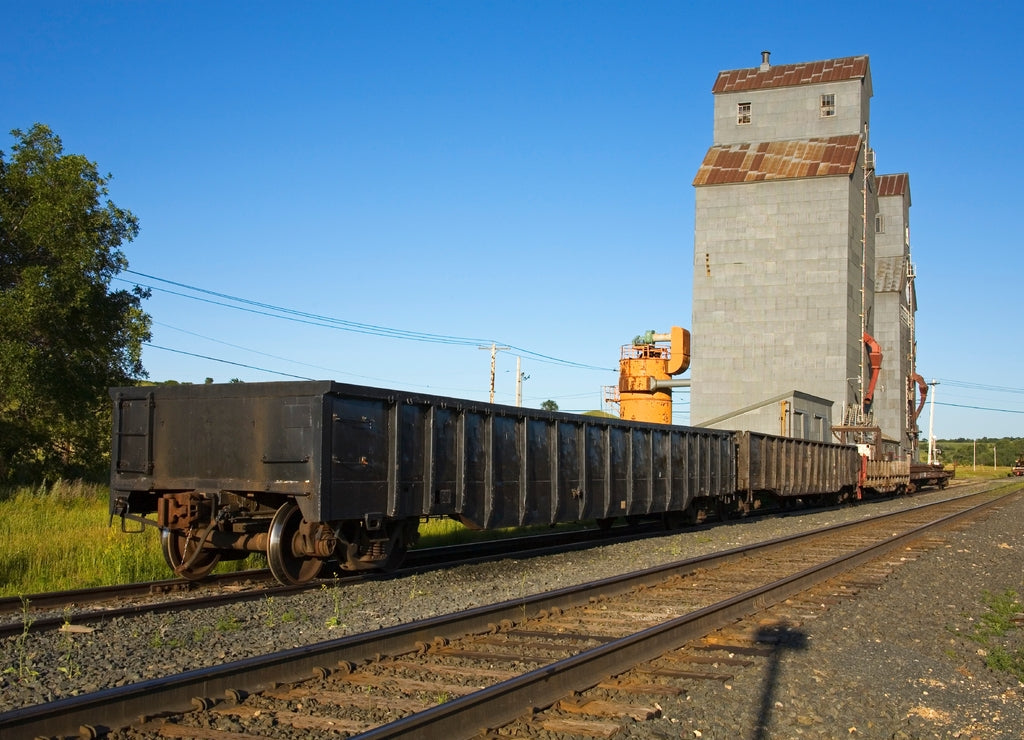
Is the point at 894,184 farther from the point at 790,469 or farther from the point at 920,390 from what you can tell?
the point at 790,469

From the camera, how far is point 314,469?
10.2 metres

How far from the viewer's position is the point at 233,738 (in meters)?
5.20

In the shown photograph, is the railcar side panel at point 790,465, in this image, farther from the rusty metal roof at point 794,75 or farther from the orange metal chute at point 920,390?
the orange metal chute at point 920,390

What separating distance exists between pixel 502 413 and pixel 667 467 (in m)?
6.52

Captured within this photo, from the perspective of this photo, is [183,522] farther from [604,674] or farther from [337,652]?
[604,674]

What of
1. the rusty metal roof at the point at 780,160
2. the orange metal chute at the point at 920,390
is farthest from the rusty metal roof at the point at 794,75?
the orange metal chute at the point at 920,390

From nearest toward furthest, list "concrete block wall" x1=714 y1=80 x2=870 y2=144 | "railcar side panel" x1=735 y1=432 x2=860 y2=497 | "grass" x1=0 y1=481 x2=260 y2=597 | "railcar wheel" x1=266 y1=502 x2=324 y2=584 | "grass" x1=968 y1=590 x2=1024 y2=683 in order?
"grass" x1=968 y1=590 x2=1024 y2=683 → "railcar wheel" x1=266 y1=502 x2=324 y2=584 → "grass" x1=0 y1=481 x2=260 y2=597 → "railcar side panel" x1=735 y1=432 x2=860 y2=497 → "concrete block wall" x1=714 y1=80 x2=870 y2=144

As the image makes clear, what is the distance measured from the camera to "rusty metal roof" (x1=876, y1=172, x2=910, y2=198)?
77.2 meters

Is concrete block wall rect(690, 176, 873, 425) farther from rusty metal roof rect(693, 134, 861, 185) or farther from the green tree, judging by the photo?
the green tree

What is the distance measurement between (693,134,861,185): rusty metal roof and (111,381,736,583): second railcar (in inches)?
1647

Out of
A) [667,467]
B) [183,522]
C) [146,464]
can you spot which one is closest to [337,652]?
[183,522]

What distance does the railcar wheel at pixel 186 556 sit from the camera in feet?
37.1

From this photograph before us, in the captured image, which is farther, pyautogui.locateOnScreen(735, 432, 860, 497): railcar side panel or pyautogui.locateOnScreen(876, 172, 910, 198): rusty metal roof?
pyautogui.locateOnScreen(876, 172, 910, 198): rusty metal roof

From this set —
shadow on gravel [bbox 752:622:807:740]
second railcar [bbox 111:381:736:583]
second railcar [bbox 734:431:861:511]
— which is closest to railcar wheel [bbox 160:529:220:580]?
second railcar [bbox 111:381:736:583]
